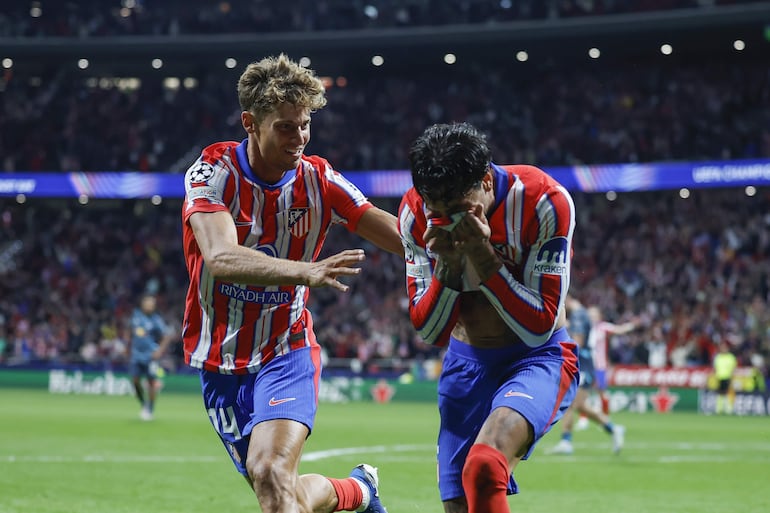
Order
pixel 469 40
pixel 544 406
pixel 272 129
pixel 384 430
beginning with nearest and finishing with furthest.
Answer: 1. pixel 544 406
2. pixel 272 129
3. pixel 384 430
4. pixel 469 40

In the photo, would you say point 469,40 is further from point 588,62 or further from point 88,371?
point 88,371

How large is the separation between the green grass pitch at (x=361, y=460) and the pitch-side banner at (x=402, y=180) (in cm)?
1279

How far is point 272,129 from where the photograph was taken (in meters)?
5.92

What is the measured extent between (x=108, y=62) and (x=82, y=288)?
9694 mm

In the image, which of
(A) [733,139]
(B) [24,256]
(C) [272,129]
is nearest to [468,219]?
(C) [272,129]

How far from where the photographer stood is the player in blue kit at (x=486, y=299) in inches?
191

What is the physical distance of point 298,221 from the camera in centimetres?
625

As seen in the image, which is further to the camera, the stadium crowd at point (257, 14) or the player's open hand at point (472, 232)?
the stadium crowd at point (257, 14)

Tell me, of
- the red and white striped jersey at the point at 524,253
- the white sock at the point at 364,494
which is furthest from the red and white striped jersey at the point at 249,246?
the white sock at the point at 364,494

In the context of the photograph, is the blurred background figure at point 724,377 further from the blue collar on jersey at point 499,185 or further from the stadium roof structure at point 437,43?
the blue collar on jersey at point 499,185

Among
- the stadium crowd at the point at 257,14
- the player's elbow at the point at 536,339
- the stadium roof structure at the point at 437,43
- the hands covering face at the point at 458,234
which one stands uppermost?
the stadium crowd at the point at 257,14

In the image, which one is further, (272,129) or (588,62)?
(588,62)

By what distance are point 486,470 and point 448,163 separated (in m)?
1.44

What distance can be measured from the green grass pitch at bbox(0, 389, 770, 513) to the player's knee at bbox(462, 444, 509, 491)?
16.5ft
